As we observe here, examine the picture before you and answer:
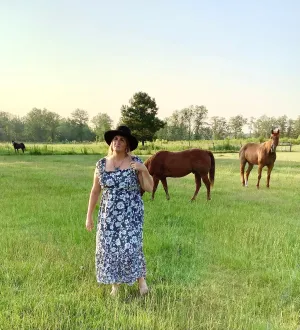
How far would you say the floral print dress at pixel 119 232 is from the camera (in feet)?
10.9

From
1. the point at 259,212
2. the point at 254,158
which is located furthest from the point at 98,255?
the point at 254,158

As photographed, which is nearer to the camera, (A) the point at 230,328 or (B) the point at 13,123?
(A) the point at 230,328

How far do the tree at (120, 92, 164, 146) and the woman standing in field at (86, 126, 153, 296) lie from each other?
43694 millimetres

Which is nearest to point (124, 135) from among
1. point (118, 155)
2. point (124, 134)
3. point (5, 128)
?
point (124, 134)

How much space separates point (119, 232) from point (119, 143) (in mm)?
912

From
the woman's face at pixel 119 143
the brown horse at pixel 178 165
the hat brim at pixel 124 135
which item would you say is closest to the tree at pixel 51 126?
the brown horse at pixel 178 165

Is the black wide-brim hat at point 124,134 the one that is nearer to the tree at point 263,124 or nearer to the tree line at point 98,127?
the tree line at point 98,127

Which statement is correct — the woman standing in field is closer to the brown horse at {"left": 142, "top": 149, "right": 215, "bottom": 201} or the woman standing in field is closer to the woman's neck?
the woman's neck

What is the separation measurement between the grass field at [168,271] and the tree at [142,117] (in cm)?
4023

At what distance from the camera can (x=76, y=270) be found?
397cm

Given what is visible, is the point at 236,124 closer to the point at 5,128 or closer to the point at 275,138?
the point at 5,128

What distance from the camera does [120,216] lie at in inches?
131

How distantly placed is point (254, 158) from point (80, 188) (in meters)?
6.15

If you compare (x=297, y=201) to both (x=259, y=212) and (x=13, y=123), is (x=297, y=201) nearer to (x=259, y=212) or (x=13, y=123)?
(x=259, y=212)
